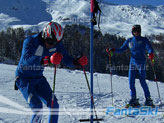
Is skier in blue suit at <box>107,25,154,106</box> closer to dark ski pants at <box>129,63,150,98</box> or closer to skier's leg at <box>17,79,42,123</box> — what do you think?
dark ski pants at <box>129,63,150,98</box>

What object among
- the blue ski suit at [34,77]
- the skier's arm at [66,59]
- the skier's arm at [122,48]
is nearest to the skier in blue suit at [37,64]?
the blue ski suit at [34,77]

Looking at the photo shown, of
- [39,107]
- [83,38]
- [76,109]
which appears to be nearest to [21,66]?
[39,107]

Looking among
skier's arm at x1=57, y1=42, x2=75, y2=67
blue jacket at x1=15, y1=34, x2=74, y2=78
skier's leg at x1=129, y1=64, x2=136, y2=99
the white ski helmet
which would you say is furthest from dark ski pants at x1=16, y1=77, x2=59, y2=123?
skier's leg at x1=129, y1=64, x2=136, y2=99

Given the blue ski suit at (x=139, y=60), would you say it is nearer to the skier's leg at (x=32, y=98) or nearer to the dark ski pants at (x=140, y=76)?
the dark ski pants at (x=140, y=76)

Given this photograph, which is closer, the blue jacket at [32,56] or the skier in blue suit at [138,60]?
the blue jacket at [32,56]

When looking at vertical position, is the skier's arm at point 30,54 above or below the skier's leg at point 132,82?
above

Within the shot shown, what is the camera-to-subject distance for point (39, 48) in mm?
3094

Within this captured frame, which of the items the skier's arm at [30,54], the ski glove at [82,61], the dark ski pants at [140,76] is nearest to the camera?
the skier's arm at [30,54]

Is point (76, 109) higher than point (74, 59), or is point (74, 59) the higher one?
point (74, 59)

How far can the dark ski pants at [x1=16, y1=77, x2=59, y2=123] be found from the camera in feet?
10.0

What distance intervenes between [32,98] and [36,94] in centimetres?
24

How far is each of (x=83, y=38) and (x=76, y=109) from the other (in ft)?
173

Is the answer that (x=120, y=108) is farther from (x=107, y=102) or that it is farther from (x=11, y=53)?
(x=11, y=53)

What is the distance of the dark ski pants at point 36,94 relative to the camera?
3.05 m
